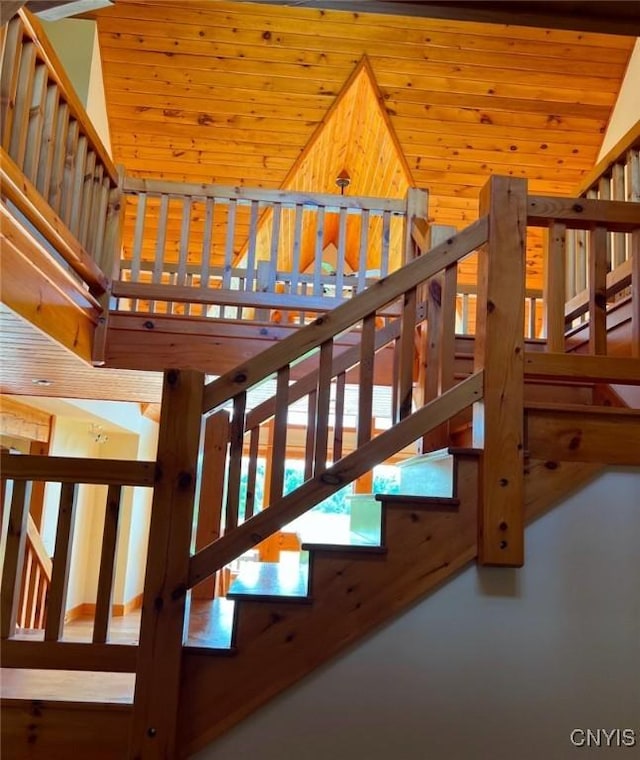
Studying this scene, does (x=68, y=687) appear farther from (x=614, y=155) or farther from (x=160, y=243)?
(x=614, y=155)

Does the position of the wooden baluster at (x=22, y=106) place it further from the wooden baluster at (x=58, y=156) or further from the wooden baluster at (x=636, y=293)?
the wooden baluster at (x=636, y=293)

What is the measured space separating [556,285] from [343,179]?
439cm

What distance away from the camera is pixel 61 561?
1.89 m

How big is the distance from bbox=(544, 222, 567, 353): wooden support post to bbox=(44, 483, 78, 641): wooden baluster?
169cm

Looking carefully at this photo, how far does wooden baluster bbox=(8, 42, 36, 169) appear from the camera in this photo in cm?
232

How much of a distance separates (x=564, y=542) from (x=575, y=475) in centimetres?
22

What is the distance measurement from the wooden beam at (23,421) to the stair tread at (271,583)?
3116 millimetres

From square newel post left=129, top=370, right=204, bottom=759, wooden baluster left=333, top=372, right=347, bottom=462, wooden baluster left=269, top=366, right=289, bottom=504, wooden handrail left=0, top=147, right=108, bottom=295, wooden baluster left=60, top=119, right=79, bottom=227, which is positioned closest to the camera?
square newel post left=129, top=370, right=204, bottom=759

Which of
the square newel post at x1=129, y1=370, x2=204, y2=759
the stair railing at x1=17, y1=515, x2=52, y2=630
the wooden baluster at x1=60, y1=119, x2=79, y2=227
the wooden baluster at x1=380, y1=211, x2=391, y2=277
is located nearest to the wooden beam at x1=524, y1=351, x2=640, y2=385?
the square newel post at x1=129, y1=370, x2=204, y2=759

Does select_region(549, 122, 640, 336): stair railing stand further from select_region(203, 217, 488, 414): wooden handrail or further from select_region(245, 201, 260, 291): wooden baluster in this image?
select_region(245, 201, 260, 291): wooden baluster

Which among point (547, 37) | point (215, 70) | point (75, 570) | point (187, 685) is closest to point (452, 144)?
point (547, 37)

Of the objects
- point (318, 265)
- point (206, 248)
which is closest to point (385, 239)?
point (318, 265)

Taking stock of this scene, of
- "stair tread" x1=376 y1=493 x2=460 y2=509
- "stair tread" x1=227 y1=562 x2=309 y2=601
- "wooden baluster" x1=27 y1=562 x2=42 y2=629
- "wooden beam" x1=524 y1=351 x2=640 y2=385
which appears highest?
"wooden beam" x1=524 y1=351 x2=640 y2=385

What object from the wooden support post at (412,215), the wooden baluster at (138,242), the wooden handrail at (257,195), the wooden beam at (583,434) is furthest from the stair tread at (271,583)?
the wooden handrail at (257,195)
